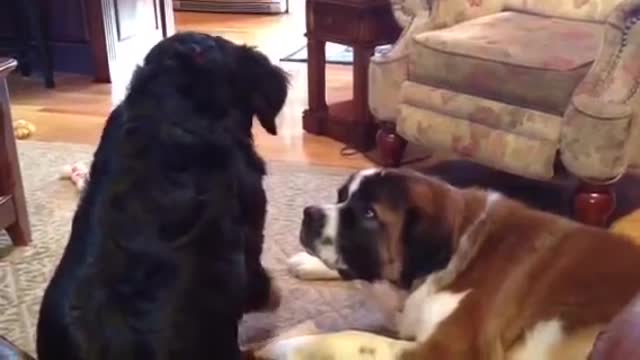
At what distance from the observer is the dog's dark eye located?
1.91 meters

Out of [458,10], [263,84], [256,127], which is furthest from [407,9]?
[263,84]

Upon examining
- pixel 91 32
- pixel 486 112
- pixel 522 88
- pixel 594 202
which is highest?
pixel 522 88

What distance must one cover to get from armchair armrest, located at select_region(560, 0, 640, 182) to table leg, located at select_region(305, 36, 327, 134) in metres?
1.36

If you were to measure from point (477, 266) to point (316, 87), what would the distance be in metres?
Answer: 2.03

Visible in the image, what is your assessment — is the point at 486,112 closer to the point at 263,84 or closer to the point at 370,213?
the point at 263,84

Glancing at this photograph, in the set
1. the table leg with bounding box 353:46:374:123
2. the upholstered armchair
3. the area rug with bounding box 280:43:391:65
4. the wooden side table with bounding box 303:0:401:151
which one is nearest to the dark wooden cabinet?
the area rug with bounding box 280:43:391:65

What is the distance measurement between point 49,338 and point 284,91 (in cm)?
83

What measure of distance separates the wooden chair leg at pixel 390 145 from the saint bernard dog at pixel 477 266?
140cm

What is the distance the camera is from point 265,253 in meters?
2.76

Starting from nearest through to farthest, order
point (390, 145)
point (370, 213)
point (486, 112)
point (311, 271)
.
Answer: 1. point (370, 213)
2. point (311, 271)
3. point (486, 112)
4. point (390, 145)

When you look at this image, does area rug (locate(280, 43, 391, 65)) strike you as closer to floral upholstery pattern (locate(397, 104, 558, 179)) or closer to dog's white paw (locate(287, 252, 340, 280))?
floral upholstery pattern (locate(397, 104, 558, 179))

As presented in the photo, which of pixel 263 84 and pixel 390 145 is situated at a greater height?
pixel 263 84

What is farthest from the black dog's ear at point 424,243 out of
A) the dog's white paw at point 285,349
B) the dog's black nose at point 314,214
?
the dog's white paw at point 285,349

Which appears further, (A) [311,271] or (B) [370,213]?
(A) [311,271]
